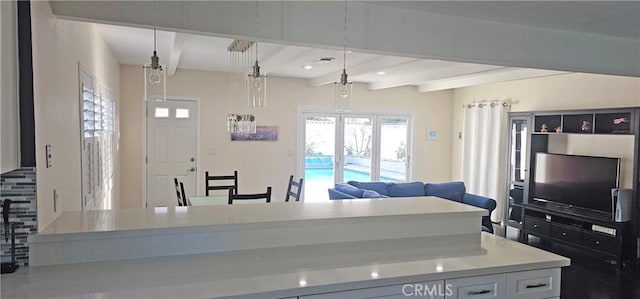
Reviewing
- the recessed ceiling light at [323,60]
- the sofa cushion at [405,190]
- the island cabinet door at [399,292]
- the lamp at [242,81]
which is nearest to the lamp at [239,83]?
the lamp at [242,81]

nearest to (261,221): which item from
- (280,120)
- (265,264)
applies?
(265,264)

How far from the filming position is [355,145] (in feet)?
25.8

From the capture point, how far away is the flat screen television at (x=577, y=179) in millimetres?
4973

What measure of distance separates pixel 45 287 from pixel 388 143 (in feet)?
22.7

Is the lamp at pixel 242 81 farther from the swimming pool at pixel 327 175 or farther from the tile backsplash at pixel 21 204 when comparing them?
the swimming pool at pixel 327 175

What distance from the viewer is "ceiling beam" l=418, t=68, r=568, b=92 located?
5352mm

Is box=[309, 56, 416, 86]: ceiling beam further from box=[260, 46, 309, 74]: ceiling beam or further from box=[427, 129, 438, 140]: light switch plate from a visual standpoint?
box=[427, 129, 438, 140]: light switch plate

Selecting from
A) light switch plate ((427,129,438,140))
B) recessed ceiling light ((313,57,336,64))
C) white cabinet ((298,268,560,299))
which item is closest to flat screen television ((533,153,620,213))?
light switch plate ((427,129,438,140))

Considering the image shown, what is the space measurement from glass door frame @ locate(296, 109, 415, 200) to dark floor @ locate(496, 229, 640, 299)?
364 cm

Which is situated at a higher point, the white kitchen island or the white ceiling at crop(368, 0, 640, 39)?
the white ceiling at crop(368, 0, 640, 39)

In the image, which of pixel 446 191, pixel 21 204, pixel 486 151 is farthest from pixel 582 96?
pixel 21 204

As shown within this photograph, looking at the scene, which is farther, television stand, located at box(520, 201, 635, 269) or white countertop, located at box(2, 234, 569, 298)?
television stand, located at box(520, 201, 635, 269)

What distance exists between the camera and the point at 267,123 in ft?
23.2

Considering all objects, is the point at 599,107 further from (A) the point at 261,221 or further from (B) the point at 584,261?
(A) the point at 261,221
